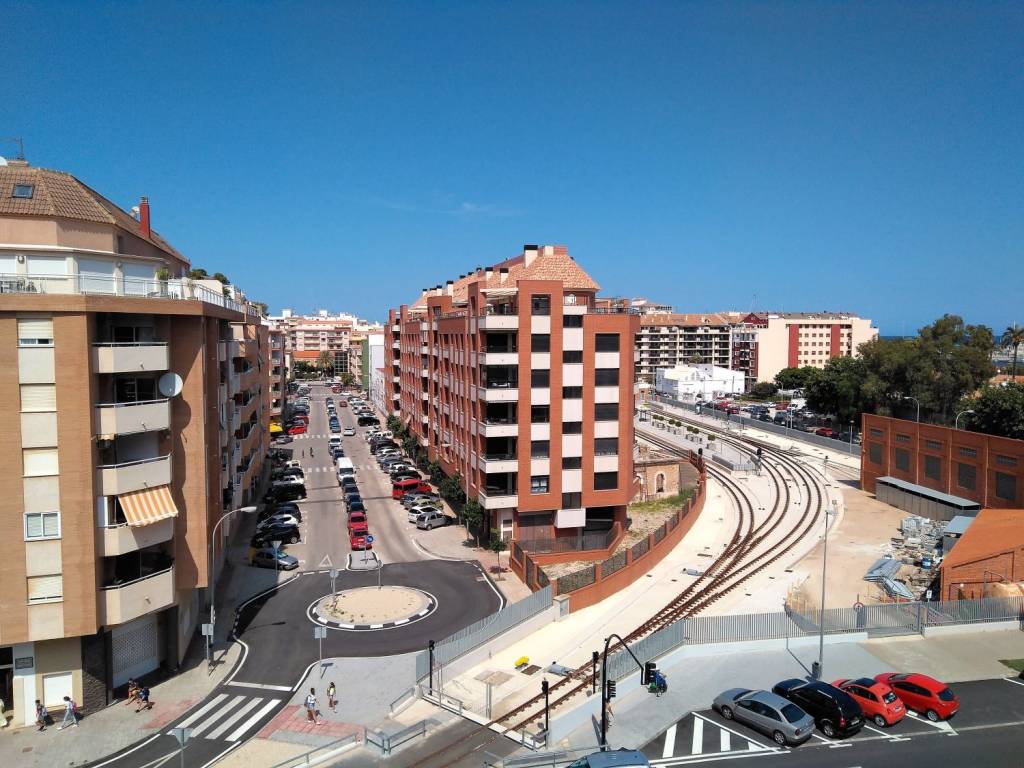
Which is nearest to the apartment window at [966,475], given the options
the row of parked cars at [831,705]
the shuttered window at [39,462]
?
the row of parked cars at [831,705]

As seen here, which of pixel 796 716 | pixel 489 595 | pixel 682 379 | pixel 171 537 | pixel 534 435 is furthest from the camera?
pixel 682 379

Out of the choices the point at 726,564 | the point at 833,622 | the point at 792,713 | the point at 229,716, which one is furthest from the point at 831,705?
the point at 726,564

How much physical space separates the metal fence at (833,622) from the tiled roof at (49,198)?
24917 millimetres

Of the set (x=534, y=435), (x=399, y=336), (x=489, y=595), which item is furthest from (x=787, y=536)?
(x=399, y=336)

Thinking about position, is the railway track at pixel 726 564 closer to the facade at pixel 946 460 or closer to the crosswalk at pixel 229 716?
the facade at pixel 946 460

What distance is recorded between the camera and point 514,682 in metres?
26.9

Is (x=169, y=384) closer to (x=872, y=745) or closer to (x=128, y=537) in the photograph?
(x=128, y=537)

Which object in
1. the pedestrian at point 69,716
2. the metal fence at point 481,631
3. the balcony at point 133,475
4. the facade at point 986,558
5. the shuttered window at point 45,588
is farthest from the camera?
the facade at point 986,558

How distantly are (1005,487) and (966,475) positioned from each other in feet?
12.4

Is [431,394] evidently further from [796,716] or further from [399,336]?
[796,716]

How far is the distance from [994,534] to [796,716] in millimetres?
22555

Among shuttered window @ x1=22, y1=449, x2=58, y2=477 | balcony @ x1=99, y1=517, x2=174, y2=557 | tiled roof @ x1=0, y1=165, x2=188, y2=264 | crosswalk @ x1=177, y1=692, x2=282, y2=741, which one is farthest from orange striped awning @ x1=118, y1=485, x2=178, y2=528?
tiled roof @ x1=0, y1=165, x2=188, y2=264

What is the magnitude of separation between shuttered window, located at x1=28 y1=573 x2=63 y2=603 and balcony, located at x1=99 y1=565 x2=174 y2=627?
4.06ft

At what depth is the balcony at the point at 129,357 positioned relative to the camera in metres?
23.5
